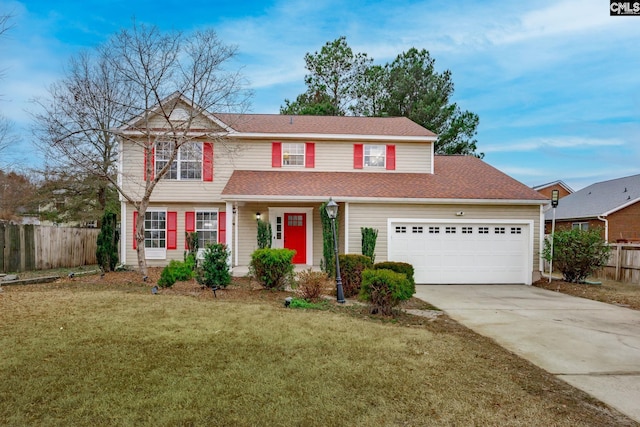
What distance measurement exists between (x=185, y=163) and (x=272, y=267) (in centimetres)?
693

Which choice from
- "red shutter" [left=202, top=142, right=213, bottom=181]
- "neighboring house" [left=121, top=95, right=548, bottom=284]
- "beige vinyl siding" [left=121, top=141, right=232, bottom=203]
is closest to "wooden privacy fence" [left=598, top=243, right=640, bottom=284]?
"neighboring house" [left=121, top=95, right=548, bottom=284]

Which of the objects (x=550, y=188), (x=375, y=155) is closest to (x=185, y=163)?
(x=375, y=155)

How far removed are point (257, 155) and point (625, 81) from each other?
1351 centimetres

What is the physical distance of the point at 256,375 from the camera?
4039mm

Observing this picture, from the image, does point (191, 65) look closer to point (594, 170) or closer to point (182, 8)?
point (182, 8)

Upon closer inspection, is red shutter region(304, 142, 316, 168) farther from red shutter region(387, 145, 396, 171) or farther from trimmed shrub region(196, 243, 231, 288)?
trimmed shrub region(196, 243, 231, 288)

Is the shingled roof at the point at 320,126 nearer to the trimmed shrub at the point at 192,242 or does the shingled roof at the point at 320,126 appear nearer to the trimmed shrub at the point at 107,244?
the trimmed shrub at the point at 192,242

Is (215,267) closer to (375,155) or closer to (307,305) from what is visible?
(307,305)

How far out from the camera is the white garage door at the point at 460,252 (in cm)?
1244

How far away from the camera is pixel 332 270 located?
36.8 ft

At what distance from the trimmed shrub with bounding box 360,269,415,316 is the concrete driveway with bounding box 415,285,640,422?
1304 mm

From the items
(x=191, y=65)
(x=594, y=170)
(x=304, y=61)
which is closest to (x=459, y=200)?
(x=191, y=65)

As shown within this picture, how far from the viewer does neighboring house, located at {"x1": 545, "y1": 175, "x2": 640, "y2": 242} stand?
70.1ft

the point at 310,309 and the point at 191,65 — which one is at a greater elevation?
the point at 191,65
